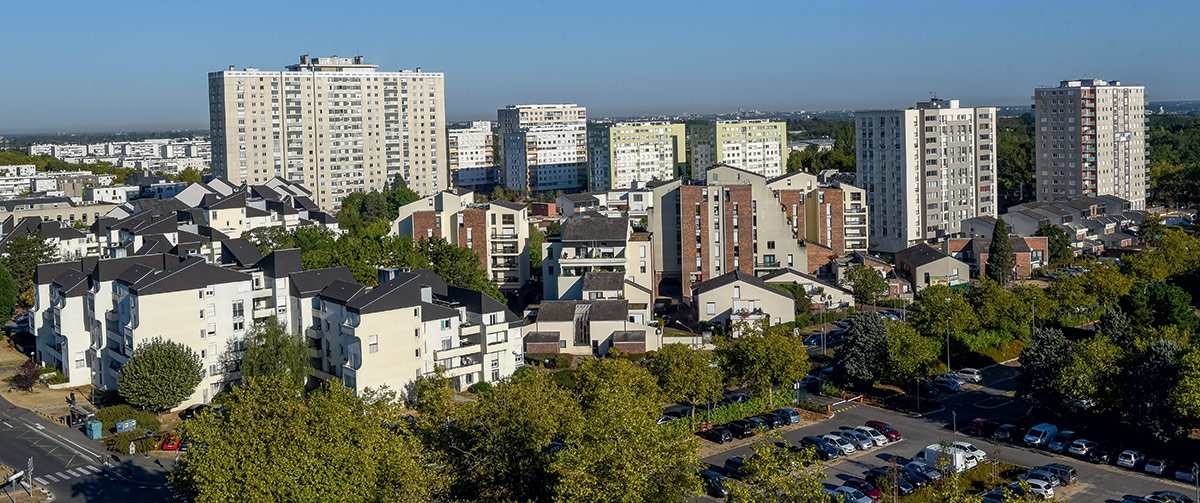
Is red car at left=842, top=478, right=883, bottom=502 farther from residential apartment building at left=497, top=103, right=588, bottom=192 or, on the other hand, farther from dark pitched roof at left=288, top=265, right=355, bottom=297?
residential apartment building at left=497, top=103, right=588, bottom=192

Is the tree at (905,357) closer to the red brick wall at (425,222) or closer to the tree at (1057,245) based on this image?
the red brick wall at (425,222)

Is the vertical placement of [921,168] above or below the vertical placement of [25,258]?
above

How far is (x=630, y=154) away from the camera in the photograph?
61.5 meters

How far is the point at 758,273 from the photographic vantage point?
31.3 metres

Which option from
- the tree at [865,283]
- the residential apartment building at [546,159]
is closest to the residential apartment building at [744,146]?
the residential apartment building at [546,159]

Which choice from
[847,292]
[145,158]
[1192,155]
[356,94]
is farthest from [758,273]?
[145,158]

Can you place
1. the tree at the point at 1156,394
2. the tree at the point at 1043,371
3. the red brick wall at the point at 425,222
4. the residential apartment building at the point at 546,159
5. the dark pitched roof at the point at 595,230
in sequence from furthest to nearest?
the residential apartment building at the point at 546,159, the red brick wall at the point at 425,222, the dark pitched roof at the point at 595,230, the tree at the point at 1043,371, the tree at the point at 1156,394

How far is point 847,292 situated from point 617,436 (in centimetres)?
1771

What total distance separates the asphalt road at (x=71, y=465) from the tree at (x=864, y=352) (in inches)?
455

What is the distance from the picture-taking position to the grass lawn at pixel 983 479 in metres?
15.2

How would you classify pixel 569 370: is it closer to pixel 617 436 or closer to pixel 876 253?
pixel 617 436

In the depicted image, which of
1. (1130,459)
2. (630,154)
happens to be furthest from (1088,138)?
(1130,459)

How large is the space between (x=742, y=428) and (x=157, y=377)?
10180 mm

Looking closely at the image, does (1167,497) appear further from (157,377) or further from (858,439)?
(157,377)
